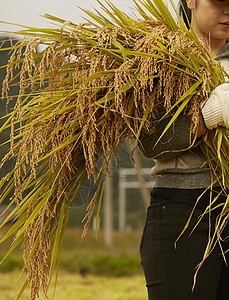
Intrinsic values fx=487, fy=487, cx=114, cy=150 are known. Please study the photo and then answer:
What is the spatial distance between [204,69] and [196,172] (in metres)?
0.22

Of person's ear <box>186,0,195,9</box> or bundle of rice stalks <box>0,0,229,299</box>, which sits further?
person's ear <box>186,0,195,9</box>

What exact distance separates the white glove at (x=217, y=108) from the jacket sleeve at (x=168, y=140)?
0.15ft

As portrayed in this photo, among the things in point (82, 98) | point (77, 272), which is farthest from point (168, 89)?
point (77, 272)

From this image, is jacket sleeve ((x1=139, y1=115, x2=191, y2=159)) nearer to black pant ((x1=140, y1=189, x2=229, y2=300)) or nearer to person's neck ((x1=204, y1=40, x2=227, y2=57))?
black pant ((x1=140, y1=189, x2=229, y2=300))

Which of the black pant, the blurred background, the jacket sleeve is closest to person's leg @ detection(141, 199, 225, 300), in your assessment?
the black pant

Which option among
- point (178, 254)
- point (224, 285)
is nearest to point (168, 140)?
point (178, 254)

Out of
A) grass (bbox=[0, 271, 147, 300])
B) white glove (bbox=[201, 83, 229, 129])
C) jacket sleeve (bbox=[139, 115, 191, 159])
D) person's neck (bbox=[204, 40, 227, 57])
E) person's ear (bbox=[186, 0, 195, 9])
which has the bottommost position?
grass (bbox=[0, 271, 147, 300])

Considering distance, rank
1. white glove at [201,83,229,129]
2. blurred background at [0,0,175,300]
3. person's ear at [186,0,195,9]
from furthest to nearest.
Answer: blurred background at [0,0,175,300] → person's ear at [186,0,195,9] → white glove at [201,83,229,129]

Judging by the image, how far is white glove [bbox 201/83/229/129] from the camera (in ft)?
3.29

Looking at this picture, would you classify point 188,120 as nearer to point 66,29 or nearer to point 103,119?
point 103,119

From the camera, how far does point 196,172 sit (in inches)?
42.1

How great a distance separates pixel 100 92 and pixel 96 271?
361 centimetres

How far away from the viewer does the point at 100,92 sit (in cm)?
105

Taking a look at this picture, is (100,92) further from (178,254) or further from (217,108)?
(178,254)
